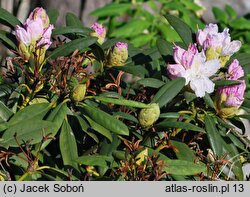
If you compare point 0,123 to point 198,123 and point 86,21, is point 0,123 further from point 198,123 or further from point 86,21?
point 86,21

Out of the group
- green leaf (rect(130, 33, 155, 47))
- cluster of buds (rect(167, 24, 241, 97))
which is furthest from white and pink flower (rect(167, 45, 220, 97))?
green leaf (rect(130, 33, 155, 47))

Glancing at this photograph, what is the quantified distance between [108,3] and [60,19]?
1.33 feet

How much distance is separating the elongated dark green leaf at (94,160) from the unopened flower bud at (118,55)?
409mm

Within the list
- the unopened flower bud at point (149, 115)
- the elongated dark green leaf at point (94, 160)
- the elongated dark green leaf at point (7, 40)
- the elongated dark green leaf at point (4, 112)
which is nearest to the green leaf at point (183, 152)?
the unopened flower bud at point (149, 115)

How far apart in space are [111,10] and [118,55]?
245 centimetres

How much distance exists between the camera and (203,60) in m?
1.96

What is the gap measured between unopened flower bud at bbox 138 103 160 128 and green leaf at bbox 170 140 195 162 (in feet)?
0.34

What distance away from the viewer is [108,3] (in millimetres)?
4848

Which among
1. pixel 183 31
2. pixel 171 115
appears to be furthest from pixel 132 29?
pixel 171 115

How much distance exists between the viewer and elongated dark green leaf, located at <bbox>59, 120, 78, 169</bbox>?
1.77m

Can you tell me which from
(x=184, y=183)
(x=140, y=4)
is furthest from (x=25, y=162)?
(x=140, y=4)

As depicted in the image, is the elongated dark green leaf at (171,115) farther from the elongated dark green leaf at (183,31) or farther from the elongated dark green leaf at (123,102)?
the elongated dark green leaf at (183,31)

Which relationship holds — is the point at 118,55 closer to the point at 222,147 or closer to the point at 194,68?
the point at 194,68

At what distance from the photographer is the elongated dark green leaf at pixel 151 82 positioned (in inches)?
76.9
